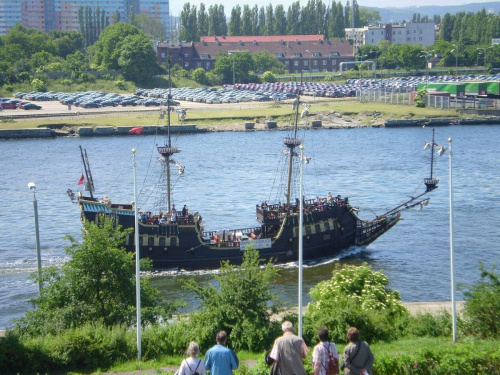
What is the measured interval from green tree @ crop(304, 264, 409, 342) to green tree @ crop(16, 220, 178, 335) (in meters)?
4.12

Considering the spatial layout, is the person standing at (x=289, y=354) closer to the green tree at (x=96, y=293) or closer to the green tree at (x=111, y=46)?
the green tree at (x=96, y=293)

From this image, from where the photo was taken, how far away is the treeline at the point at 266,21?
17050cm

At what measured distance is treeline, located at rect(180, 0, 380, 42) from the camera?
170500mm

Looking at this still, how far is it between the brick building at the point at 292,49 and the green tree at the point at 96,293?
5042 inches

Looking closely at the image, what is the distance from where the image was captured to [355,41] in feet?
608

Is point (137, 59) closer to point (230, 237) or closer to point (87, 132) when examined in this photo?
point (87, 132)

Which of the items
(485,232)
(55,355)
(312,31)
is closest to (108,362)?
(55,355)

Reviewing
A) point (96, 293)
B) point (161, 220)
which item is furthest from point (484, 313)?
point (161, 220)

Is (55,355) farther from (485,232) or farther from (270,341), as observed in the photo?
(485,232)

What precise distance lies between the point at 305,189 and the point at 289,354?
4372cm

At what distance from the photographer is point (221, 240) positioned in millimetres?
37375

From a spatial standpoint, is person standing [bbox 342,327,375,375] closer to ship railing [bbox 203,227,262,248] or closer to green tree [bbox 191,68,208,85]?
ship railing [bbox 203,227,262,248]

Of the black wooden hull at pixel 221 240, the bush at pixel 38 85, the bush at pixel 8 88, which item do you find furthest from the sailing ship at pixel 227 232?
the bush at pixel 8 88

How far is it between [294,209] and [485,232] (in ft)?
38.4
